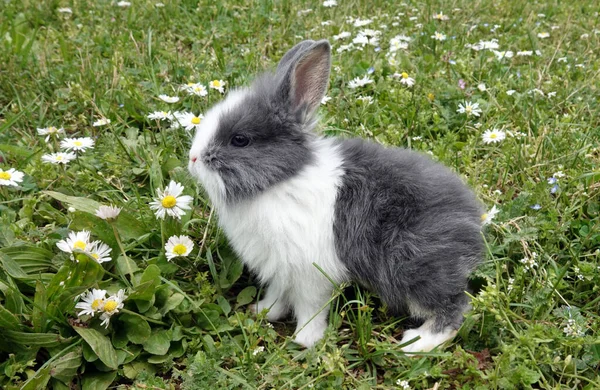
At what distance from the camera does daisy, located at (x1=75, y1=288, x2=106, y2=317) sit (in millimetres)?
2820

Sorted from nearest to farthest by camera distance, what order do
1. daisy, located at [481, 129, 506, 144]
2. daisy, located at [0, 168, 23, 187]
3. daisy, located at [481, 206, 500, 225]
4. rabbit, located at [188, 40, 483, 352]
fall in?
rabbit, located at [188, 40, 483, 352] < daisy, located at [481, 206, 500, 225] < daisy, located at [0, 168, 23, 187] < daisy, located at [481, 129, 506, 144]

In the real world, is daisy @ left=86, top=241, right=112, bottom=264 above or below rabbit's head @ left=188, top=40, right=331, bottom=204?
below

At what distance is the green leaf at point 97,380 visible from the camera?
9.35 feet

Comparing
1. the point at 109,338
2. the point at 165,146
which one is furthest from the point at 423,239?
the point at 165,146

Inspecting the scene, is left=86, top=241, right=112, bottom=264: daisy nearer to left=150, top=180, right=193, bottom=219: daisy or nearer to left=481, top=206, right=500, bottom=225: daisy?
left=150, top=180, right=193, bottom=219: daisy

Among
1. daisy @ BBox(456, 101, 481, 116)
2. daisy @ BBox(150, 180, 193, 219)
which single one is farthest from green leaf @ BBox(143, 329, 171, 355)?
daisy @ BBox(456, 101, 481, 116)

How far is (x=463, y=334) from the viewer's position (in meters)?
3.04

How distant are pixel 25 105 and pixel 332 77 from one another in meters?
2.65

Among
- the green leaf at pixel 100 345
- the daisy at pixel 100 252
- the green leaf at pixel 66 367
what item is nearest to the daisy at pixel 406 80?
→ the daisy at pixel 100 252

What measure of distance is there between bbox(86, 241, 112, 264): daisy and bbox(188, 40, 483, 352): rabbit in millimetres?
647

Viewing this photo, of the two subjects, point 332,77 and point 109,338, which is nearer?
point 109,338

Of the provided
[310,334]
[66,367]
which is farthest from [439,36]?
[66,367]

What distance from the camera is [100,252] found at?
3.12 meters

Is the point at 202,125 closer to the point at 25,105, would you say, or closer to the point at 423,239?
the point at 423,239
